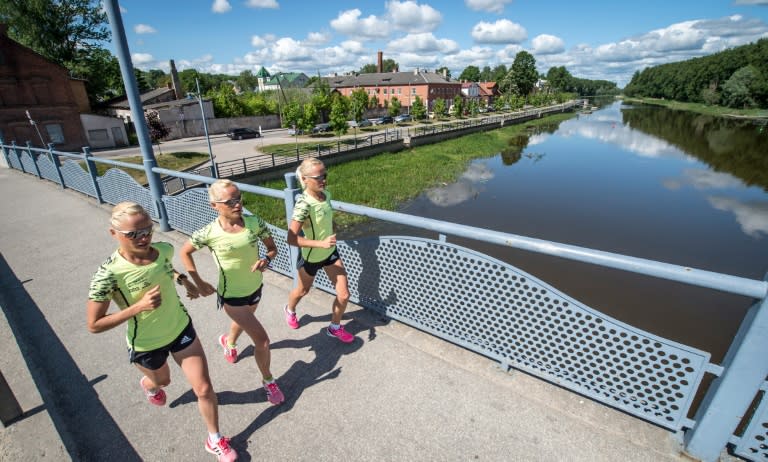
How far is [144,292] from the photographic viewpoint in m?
2.03

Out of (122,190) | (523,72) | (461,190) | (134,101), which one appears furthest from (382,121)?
(523,72)

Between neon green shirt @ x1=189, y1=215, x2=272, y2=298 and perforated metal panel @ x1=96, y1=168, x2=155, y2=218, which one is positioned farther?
perforated metal panel @ x1=96, y1=168, x2=155, y2=218


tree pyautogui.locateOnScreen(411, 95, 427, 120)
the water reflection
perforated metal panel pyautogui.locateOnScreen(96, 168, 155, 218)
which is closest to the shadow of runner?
perforated metal panel pyautogui.locateOnScreen(96, 168, 155, 218)

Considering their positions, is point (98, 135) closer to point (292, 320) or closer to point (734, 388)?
point (292, 320)

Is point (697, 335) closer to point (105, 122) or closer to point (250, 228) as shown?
point (250, 228)

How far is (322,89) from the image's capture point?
48.8m

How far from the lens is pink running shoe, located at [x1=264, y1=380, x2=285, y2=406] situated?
2711mm

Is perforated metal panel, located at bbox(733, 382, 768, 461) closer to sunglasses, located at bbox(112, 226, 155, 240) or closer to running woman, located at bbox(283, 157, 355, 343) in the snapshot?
running woman, located at bbox(283, 157, 355, 343)

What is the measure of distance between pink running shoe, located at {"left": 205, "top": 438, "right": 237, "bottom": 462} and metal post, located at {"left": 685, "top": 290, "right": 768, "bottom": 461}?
9.82ft

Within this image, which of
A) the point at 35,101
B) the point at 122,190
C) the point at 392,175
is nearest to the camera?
the point at 122,190

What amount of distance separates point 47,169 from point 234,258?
41.5 ft

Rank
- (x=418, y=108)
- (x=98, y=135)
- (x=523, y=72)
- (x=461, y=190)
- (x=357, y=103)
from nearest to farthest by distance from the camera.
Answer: (x=461, y=190)
(x=98, y=135)
(x=357, y=103)
(x=418, y=108)
(x=523, y=72)

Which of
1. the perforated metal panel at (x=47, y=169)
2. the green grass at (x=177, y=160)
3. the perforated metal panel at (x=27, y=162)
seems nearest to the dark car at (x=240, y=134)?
the green grass at (x=177, y=160)

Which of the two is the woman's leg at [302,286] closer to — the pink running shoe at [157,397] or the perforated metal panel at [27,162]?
the pink running shoe at [157,397]
